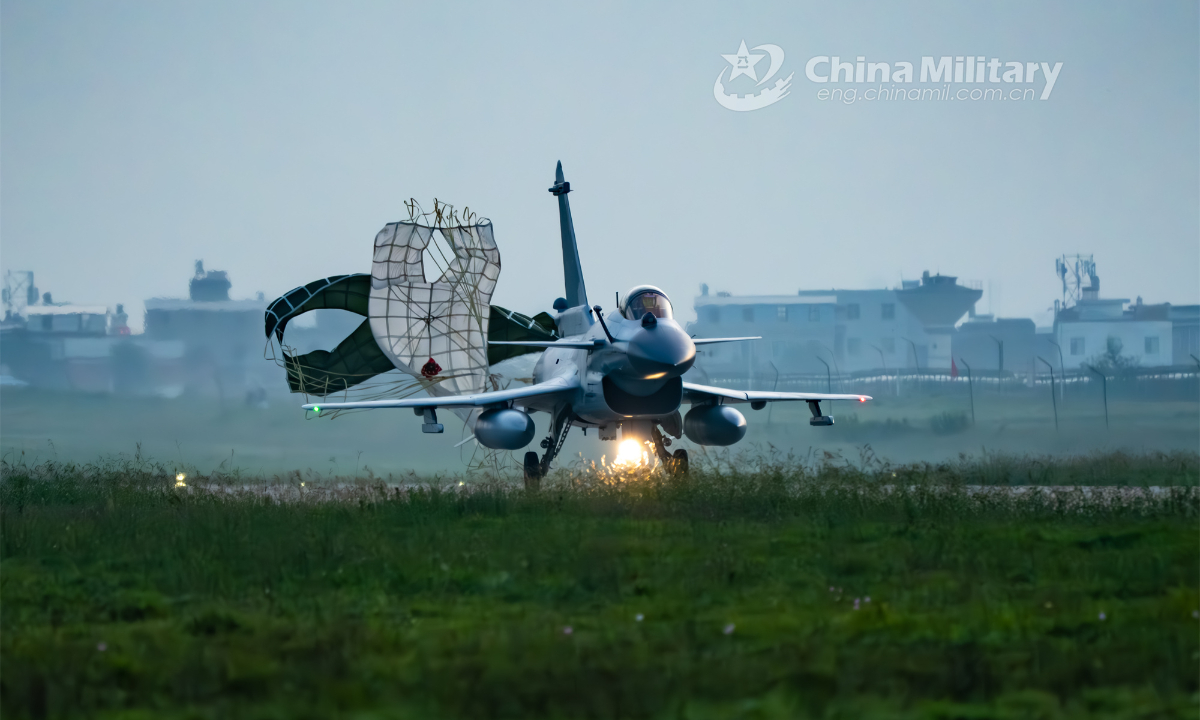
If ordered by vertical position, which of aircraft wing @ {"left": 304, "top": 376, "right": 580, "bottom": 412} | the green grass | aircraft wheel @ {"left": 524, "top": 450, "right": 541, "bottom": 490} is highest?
aircraft wing @ {"left": 304, "top": 376, "right": 580, "bottom": 412}

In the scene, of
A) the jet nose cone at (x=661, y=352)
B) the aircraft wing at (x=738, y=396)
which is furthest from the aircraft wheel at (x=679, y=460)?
the jet nose cone at (x=661, y=352)

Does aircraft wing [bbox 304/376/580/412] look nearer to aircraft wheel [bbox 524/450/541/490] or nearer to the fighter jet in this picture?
the fighter jet

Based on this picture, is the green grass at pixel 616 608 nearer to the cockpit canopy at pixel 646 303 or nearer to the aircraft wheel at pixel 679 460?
the cockpit canopy at pixel 646 303

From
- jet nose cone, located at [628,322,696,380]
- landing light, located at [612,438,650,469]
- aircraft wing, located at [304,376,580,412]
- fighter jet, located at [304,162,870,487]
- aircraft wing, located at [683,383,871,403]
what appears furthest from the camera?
landing light, located at [612,438,650,469]

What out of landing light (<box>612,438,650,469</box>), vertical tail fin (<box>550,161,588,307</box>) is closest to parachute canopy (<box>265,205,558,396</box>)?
vertical tail fin (<box>550,161,588,307</box>)

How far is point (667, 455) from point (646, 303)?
6.21 m

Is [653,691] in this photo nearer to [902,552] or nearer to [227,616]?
[227,616]

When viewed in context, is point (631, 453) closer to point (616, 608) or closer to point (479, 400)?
point (479, 400)

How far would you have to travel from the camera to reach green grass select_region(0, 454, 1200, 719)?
8.44m

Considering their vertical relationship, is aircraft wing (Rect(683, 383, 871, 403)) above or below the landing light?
above

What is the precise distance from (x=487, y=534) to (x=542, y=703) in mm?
9632

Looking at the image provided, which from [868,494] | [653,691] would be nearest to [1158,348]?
[868,494]

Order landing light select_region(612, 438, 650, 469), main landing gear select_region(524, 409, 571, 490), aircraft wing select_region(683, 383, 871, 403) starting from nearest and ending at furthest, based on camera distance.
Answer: main landing gear select_region(524, 409, 571, 490), aircraft wing select_region(683, 383, 871, 403), landing light select_region(612, 438, 650, 469)

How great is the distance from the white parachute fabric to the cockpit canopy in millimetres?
10558
